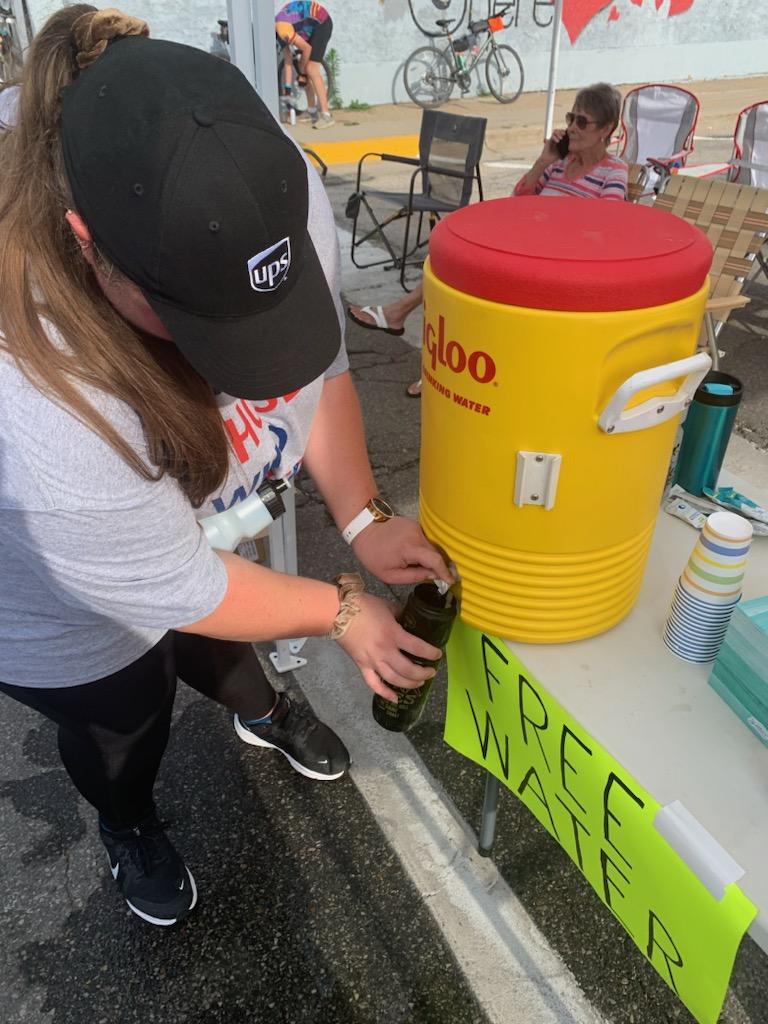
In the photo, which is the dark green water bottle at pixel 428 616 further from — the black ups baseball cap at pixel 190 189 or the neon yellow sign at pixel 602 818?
the black ups baseball cap at pixel 190 189

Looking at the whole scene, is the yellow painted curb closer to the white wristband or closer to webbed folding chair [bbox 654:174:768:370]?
webbed folding chair [bbox 654:174:768:370]

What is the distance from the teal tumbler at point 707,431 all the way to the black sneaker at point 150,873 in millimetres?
1364

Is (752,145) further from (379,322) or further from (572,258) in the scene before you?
(572,258)

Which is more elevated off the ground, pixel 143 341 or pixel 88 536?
pixel 143 341

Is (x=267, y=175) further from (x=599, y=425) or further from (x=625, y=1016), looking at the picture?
(x=625, y=1016)

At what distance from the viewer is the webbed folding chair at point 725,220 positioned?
12.2 feet

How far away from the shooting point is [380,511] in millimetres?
1354

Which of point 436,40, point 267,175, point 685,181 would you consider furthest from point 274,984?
point 436,40

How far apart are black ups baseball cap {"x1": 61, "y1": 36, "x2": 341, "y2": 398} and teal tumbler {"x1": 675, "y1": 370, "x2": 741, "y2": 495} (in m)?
0.83

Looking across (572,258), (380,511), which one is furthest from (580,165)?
(572,258)

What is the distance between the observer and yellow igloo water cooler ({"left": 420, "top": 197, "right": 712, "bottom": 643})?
82 centimetres

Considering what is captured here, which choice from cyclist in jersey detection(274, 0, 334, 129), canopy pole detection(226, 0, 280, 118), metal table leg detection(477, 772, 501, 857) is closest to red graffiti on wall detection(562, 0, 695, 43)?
cyclist in jersey detection(274, 0, 334, 129)

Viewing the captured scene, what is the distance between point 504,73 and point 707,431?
1305cm

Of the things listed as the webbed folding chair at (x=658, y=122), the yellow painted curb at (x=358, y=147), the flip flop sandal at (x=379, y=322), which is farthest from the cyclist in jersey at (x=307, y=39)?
the flip flop sandal at (x=379, y=322)
